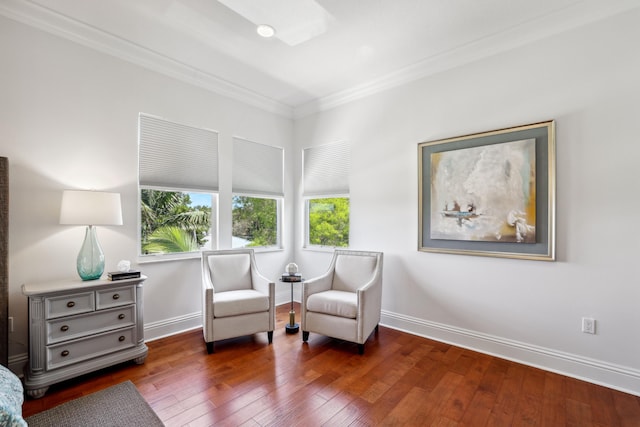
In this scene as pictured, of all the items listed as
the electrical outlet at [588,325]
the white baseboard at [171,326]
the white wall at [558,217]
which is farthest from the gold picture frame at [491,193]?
the white baseboard at [171,326]

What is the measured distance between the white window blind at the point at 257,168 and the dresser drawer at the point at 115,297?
1657mm

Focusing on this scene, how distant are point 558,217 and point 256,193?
10.5 feet

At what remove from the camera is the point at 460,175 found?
2.90m

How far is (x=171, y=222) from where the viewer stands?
329 centimetres

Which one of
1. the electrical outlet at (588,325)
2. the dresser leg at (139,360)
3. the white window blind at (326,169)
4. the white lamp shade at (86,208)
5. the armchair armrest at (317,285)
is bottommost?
the dresser leg at (139,360)

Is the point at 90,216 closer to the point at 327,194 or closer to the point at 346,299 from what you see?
the point at 346,299

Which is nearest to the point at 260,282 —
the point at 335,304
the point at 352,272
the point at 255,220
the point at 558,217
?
the point at 335,304

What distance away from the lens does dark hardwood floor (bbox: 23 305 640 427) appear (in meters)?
1.88

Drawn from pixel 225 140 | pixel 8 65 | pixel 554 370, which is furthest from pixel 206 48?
pixel 554 370

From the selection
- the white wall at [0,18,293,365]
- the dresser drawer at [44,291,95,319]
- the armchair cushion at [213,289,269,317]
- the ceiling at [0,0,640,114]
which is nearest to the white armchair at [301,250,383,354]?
the armchair cushion at [213,289,269,317]

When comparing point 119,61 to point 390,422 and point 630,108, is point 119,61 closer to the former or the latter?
Result: point 390,422

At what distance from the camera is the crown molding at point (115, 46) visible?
2322mm

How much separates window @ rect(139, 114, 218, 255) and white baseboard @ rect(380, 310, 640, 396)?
8.19ft

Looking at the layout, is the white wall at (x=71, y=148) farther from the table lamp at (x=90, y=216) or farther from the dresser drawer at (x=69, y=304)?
the dresser drawer at (x=69, y=304)
